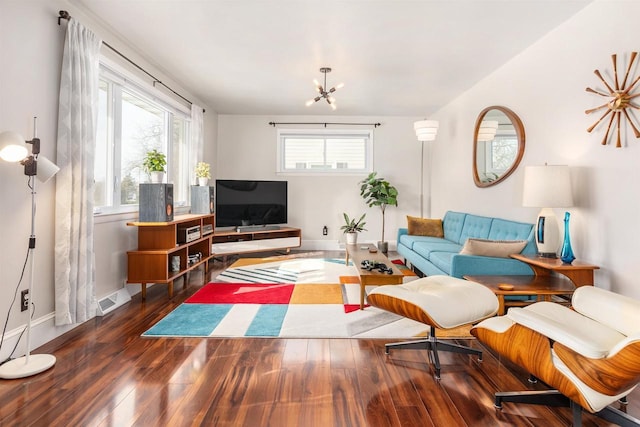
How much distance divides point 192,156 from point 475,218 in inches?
160

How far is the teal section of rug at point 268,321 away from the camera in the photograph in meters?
2.80

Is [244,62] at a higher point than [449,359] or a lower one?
higher

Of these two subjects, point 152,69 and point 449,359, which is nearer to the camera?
point 449,359

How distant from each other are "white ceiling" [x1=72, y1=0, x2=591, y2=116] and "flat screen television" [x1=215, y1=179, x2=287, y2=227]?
1712 millimetres

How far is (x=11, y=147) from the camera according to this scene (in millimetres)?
2021

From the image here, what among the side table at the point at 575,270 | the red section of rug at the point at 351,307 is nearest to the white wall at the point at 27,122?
the red section of rug at the point at 351,307

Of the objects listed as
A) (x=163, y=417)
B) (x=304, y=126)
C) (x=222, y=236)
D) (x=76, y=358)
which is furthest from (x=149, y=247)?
(x=304, y=126)

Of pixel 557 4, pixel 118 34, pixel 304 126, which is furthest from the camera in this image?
pixel 304 126

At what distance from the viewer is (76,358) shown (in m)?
2.36

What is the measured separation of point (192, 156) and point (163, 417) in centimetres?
437

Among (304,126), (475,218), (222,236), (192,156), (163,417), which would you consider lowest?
(163,417)

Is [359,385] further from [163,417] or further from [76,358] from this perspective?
[76,358]

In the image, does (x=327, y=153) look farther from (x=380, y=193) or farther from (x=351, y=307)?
(x=351, y=307)

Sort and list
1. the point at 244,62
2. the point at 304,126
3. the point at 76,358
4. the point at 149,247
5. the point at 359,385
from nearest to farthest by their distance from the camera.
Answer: the point at 359,385, the point at 76,358, the point at 149,247, the point at 244,62, the point at 304,126
